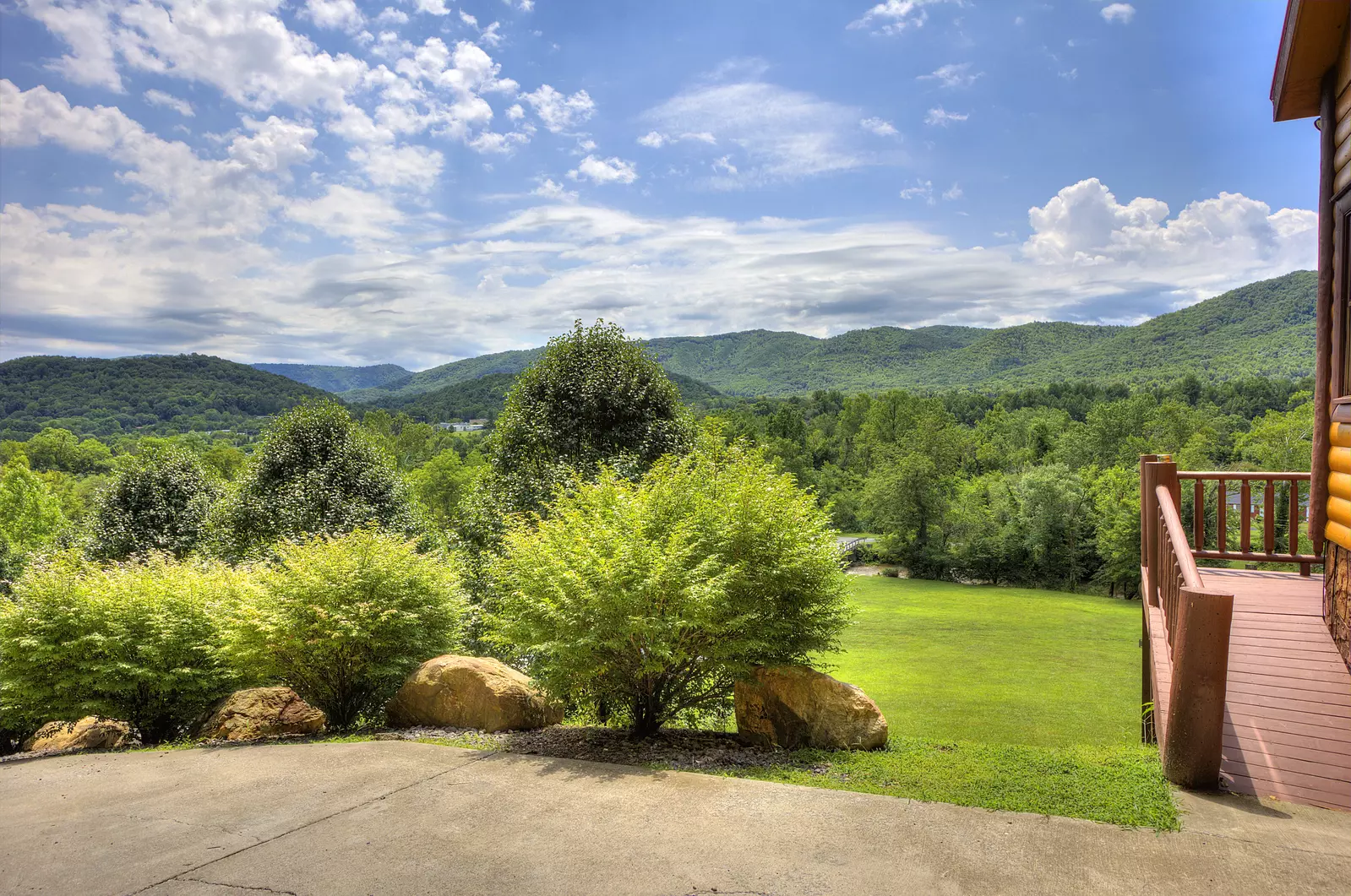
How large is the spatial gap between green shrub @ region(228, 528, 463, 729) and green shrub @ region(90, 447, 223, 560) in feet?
33.5

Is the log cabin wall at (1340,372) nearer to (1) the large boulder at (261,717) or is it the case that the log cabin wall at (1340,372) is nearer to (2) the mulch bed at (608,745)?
(2) the mulch bed at (608,745)

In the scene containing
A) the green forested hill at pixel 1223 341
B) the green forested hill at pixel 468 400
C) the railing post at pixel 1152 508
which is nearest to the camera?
the railing post at pixel 1152 508

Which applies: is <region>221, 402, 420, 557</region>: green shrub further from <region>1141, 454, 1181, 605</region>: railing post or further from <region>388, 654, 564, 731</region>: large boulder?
<region>1141, 454, 1181, 605</region>: railing post

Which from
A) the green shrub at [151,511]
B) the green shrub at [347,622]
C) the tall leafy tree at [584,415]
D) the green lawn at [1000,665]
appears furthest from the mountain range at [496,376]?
the green shrub at [347,622]

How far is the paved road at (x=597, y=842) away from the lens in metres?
4.14

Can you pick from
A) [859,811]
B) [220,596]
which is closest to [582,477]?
[220,596]

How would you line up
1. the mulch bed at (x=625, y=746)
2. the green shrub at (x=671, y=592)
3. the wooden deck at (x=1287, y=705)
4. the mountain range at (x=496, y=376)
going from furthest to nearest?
the mountain range at (x=496, y=376) → the green shrub at (x=671, y=592) → the mulch bed at (x=625, y=746) → the wooden deck at (x=1287, y=705)

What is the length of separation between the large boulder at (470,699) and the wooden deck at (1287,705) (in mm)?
6599

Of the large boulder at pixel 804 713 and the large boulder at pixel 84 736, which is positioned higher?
the large boulder at pixel 804 713

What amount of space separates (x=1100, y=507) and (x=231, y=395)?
115651mm

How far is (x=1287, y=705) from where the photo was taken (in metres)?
5.78

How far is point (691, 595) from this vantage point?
738 cm

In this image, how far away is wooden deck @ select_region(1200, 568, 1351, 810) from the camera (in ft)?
16.4

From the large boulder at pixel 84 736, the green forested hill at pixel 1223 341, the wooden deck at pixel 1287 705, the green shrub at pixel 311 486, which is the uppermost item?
the green forested hill at pixel 1223 341
